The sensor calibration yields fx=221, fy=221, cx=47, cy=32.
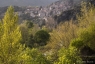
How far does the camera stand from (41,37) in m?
54.8

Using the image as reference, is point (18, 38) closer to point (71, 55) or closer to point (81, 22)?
point (71, 55)

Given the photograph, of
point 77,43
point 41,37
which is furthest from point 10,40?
point 41,37

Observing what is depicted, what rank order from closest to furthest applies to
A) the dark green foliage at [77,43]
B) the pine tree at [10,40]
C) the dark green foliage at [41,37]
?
1. the pine tree at [10,40]
2. the dark green foliage at [77,43]
3. the dark green foliage at [41,37]

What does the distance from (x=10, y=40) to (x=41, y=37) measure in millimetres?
35626

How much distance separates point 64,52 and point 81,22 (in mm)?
19178

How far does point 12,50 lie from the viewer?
19.3 meters

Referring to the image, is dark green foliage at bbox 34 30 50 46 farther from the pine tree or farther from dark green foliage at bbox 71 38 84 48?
the pine tree

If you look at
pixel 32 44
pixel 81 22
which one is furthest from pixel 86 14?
pixel 32 44

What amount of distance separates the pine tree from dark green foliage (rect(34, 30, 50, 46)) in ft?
111

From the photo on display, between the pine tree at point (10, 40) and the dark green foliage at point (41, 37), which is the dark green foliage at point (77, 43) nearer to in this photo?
the pine tree at point (10, 40)

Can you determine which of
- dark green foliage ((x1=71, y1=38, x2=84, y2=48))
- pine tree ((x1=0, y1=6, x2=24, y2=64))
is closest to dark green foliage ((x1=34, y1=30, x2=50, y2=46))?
dark green foliage ((x1=71, y1=38, x2=84, y2=48))

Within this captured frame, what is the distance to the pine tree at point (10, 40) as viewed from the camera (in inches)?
745

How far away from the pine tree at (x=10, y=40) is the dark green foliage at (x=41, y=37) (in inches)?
1332

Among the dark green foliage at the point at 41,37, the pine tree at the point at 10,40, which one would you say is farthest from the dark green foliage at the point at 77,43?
the dark green foliage at the point at 41,37
